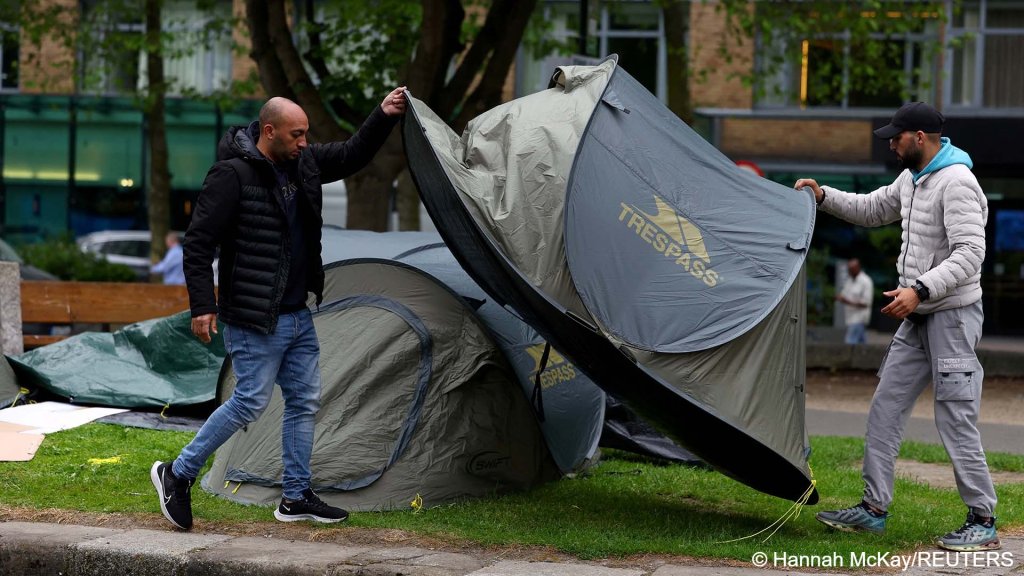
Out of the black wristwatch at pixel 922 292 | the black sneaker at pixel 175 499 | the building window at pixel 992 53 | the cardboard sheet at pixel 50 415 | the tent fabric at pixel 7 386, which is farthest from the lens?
the building window at pixel 992 53

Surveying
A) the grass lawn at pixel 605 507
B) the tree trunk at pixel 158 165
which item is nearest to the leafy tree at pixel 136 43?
the tree trunk at pixel 158 165

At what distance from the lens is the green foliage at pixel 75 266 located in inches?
733

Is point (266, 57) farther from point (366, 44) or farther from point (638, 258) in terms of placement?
point (638, 258)

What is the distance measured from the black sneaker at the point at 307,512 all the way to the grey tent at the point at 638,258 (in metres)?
1.26

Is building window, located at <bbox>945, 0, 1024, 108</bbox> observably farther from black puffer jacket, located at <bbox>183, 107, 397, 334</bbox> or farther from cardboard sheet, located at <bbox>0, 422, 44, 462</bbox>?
black puffer jacket, located at <bbox>183, 107, 397, 334</bbox>

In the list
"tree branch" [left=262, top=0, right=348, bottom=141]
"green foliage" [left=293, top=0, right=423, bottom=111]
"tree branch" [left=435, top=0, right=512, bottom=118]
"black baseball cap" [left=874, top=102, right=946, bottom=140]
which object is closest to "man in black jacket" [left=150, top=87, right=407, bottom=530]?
"black baseball cap" [left=874, top=102, right=946, bottom=140]

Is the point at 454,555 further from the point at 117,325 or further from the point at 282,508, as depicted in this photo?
the point at 117,325

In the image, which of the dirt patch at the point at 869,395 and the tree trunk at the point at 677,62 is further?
the tree trunk at the point at 677,62

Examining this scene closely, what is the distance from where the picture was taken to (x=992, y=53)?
82.2 ft

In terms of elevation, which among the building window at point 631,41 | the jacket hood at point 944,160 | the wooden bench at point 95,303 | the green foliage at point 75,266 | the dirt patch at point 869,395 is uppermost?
the building window at point 631,41

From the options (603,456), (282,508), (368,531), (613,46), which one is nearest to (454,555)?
(368,531)

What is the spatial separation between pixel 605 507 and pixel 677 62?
1108 centimetres

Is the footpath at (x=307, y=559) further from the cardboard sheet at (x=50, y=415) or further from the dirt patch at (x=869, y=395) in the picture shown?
the dirt patch at (x=869, y=395)

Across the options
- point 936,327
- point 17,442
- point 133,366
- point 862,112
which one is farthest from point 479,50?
point 862,112
